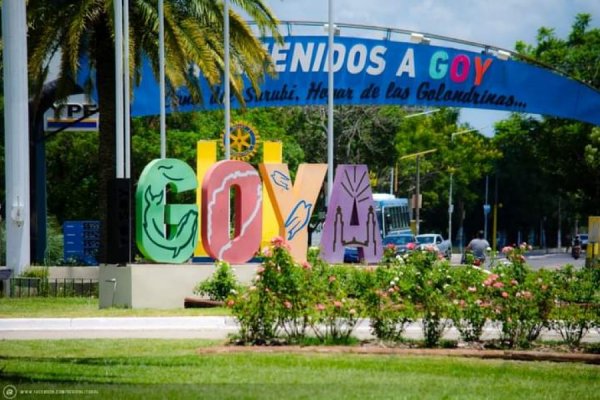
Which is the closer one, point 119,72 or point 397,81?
point 119,72

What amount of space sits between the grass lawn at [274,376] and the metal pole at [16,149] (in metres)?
13.1

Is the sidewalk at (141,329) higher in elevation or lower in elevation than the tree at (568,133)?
lower

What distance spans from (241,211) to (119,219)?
2.92 m

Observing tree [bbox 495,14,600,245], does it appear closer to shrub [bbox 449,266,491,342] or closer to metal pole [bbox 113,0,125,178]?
metal pole [bbox 113,0,125,178]

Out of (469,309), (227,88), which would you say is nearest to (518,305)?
(469,309)

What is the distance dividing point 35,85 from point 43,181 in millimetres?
4970

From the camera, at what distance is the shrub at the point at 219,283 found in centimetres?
2334

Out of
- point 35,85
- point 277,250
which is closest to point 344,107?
point 35,85

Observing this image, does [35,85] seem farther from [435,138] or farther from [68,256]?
[435,138]

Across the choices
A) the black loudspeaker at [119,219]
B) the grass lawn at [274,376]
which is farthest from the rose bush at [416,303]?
the black loudspeaker at [119,219]

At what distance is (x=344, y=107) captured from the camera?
212 feet

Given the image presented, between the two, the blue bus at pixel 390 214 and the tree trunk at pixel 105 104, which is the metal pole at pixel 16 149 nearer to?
the tree trunk at pixel 105 104

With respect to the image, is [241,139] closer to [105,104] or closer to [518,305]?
[105,104]

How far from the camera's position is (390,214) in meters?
58.5
